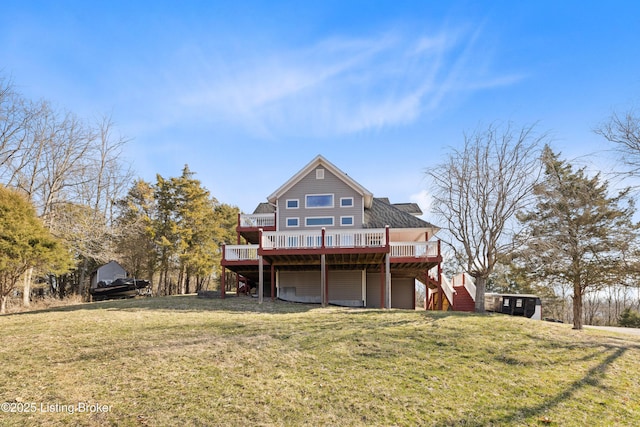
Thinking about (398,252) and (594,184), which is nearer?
(398,252)

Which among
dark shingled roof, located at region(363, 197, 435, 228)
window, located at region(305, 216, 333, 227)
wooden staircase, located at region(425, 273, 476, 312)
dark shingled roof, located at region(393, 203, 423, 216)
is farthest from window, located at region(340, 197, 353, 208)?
dark shingled roof, located at region(393, 203, 423, 216)

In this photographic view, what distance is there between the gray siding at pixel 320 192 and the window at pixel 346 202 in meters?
0.12

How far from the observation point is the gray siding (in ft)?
64.7

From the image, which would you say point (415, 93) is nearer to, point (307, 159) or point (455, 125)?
point (455, 125)

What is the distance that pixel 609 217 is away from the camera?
16.8 metres

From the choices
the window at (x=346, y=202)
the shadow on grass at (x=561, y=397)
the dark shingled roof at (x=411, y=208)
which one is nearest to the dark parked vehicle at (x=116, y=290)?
the window at (x=346, y=202)

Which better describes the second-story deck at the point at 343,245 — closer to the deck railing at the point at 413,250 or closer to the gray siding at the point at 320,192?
the deck railing at the point at 413,250

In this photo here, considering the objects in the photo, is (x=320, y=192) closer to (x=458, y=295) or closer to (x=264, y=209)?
(x=264, y=209)

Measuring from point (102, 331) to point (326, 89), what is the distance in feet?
34.5

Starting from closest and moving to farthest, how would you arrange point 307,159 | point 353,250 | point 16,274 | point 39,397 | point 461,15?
point 39,397 < point 461,15 < point 16,274 < point 353,250 < point 307,159

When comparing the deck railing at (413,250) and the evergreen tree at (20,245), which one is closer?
the evergreen tree at (20,245)

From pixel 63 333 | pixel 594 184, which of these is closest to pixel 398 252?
pixel 594 184

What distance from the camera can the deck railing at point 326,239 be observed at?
637 inches

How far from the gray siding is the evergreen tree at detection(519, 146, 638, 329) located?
26.4 feet
